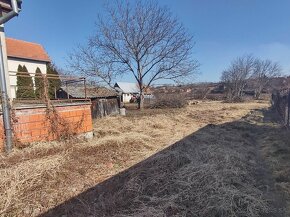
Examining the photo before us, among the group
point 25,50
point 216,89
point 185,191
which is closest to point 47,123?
point 185,191

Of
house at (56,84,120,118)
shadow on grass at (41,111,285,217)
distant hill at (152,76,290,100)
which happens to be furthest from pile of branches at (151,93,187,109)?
shadow on grass at (41,111,285,217)

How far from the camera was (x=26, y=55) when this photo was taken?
101ft

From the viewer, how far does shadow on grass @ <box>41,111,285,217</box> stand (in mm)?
3643

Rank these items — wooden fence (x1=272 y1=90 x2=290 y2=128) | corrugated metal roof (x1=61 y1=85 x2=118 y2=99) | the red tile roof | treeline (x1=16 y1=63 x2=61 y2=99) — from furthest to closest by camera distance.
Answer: the red tile roof < corrugated metal roof (x1=61 y1=85 x2=118 y2=99) < wooden fence (x1=272 y1=90 x2=290 y2=128) < treeline (x1=16 y1=63 x2=61 y2=99)

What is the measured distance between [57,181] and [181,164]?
→ 262cm

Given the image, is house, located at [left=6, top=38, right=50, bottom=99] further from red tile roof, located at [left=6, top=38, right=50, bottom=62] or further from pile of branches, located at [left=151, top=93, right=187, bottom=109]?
pile of branches, located at [left=151, top=93, right=187, bottom=109]

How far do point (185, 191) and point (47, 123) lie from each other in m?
4.80

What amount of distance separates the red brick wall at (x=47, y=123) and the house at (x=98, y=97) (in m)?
7.39

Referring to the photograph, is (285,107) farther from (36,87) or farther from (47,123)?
(36,87)

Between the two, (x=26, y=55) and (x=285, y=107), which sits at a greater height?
(x=26, y=55)

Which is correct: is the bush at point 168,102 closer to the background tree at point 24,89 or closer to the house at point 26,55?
the background tree at point 24,89

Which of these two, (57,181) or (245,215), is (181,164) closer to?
(245,215)

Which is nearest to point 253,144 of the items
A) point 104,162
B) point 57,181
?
point 104,162

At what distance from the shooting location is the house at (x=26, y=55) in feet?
94.8
